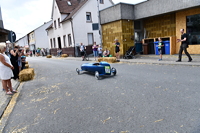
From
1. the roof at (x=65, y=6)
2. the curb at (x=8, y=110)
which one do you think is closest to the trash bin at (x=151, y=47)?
the curb at (x=8, y=110)

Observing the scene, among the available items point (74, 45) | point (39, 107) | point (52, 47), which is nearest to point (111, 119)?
point (39, 107)

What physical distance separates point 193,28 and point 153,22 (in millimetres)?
4355

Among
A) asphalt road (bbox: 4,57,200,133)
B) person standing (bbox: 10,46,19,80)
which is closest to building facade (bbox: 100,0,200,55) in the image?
asphalt road (bbox: 4,57,200,133)

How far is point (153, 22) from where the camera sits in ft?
58.1

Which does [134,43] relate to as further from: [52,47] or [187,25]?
[52,47]

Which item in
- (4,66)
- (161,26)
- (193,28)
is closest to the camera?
(4,66)

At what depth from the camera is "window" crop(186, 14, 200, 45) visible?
546 inches

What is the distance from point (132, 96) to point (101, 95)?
0.93m

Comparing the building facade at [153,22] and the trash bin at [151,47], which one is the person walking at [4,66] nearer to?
the building facade at [153,22]

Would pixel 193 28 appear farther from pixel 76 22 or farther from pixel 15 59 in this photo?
pixel 76 22

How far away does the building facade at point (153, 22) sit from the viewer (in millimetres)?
13973

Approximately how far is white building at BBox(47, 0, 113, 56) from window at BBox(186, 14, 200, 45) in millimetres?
14089

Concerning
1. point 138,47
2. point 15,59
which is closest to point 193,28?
point 138,47

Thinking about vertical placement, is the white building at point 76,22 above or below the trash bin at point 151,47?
above
